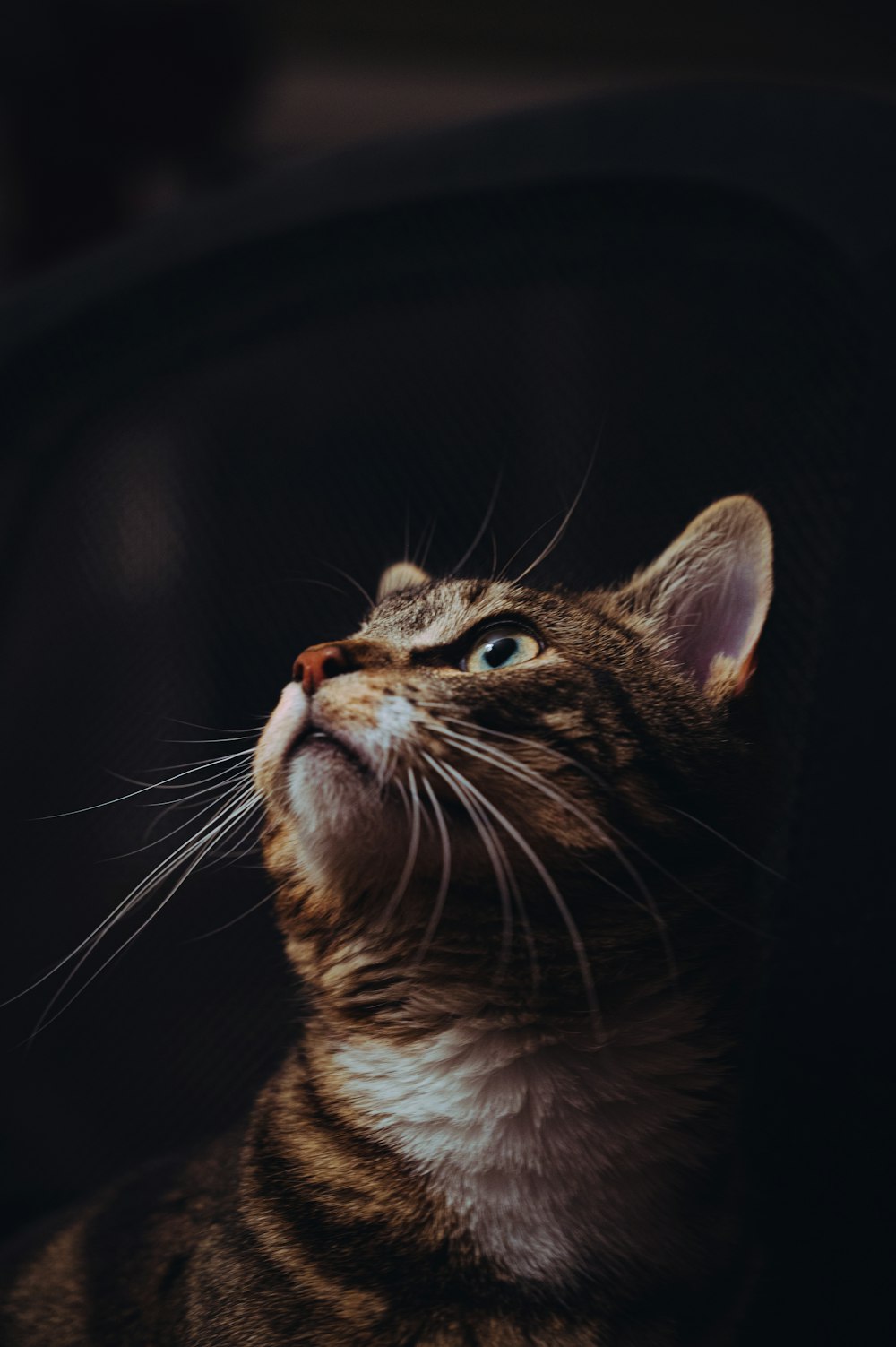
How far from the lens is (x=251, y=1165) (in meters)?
0.38

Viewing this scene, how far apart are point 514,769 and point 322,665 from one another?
8 centimetres

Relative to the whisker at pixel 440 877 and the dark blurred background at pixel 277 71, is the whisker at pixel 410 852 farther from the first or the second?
the dark blurred background at pixel 277 71

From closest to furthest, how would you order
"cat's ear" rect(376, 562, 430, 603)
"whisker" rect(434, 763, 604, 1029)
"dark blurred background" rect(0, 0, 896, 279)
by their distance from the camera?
"whisker" rect(434, 763, 604, 1029), "cat's ear" rect(376, 562, 430, 603), "dark blurred background" rect(0, 0, 896, 279)

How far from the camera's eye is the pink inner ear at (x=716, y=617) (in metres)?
0.36

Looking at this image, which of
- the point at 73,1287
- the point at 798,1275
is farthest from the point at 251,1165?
the point at 798,1275

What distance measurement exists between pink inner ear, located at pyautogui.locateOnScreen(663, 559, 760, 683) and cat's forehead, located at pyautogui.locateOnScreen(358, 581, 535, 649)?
6 centimetres

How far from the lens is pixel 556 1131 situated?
35cm

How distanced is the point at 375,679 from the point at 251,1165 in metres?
0.19

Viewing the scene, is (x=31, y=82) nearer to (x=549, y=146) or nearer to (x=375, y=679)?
(x=549, y=146)

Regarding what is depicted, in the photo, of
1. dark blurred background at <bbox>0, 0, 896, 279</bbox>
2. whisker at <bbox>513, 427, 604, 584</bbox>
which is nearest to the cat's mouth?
whisker at <bbox>513, 427, 604, 584</bbox>

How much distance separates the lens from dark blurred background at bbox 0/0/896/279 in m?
1.20

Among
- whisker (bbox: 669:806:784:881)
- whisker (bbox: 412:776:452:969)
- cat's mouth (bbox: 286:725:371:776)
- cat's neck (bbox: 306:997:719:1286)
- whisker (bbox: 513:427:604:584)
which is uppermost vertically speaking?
whisker (bbox: 513:427:604:584)

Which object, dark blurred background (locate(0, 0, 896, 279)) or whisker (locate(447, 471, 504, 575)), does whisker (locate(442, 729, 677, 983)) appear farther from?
dark blurred background (locate(0, 0, 896, 279))

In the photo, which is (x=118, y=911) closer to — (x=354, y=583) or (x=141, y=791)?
(x=141, y=791)
